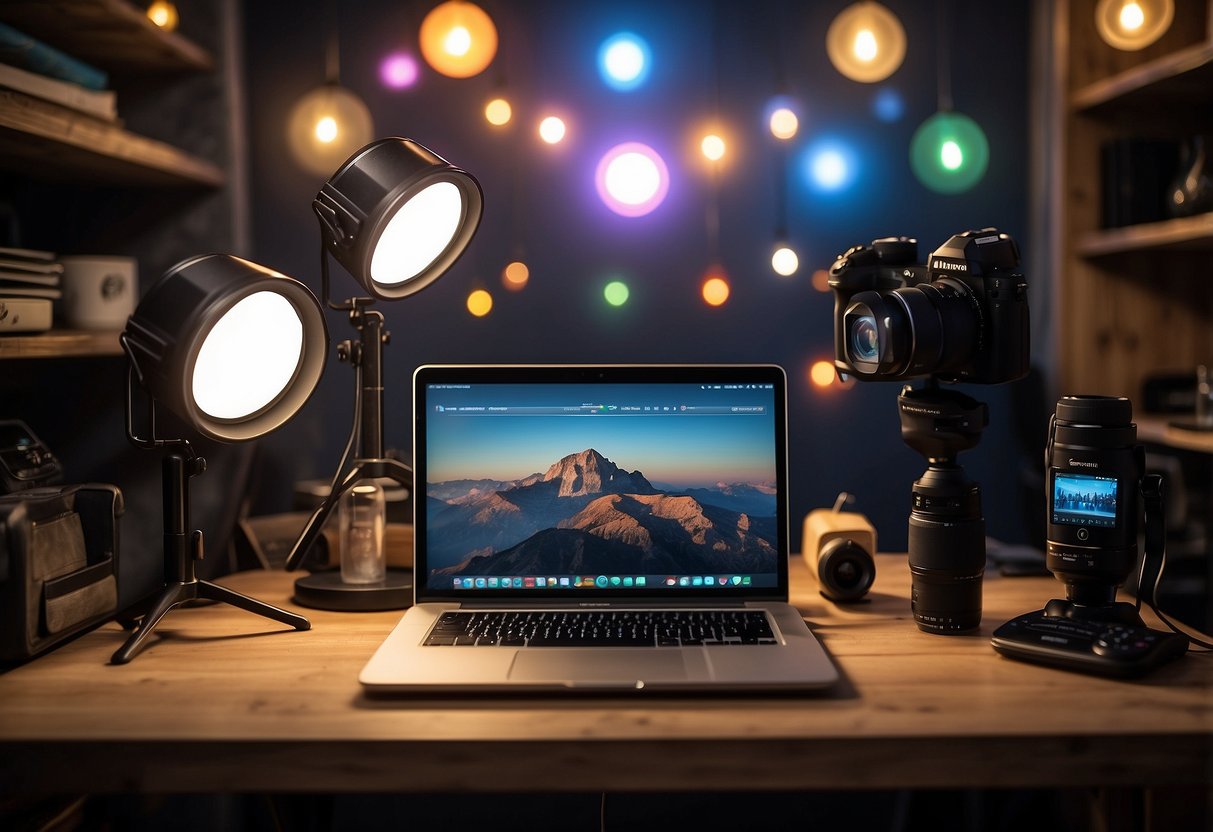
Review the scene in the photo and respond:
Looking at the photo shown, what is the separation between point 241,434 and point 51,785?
1.47 ft

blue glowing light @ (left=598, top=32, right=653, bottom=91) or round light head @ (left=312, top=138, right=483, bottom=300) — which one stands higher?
blue glowing light @ (left=598, top=32, right=653, bottom=91)

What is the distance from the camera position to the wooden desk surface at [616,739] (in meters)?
0.98

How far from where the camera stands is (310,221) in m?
2.31

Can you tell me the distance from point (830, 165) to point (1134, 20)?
0.71 metres

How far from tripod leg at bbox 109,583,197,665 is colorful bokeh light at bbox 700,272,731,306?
4.57ft

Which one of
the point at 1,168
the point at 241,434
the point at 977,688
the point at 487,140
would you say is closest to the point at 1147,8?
the point at 487,140

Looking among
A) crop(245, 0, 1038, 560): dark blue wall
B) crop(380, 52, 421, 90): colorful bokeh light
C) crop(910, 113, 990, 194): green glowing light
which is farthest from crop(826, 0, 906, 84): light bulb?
crop(380, 52, 421, 90): colorful bokeh light

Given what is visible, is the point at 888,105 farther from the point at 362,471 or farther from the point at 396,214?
the point at 362,471

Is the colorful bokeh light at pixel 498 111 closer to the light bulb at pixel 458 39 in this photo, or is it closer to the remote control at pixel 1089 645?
the light bulb at pixel 458 39

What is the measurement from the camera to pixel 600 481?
1395mm

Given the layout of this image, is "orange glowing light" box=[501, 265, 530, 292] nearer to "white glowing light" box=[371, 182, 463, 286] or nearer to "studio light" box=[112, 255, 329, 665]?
"white glowing light" box=[371, 182, 463, 286]

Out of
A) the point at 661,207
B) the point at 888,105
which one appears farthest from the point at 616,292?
the point at 888,105

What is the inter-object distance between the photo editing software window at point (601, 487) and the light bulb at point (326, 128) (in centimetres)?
111

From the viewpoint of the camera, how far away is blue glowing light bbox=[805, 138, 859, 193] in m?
2.37
